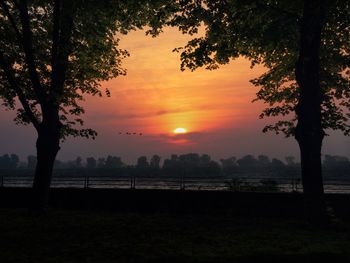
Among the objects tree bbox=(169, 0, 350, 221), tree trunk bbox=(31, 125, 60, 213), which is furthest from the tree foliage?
tree trunk bbox=(31, 125, 60, 213)

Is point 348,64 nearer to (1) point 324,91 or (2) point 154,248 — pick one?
(1) point 324,91

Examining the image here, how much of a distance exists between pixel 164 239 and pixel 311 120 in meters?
7.33

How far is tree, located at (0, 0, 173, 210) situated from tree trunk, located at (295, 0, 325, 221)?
6.34 meters

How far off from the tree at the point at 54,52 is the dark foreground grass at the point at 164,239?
3731mm

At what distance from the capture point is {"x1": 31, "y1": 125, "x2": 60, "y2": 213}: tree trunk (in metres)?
18.1

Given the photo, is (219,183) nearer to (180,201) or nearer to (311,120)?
(180,201)

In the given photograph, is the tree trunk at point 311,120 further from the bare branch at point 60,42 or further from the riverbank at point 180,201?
the bare branch at point 60,42

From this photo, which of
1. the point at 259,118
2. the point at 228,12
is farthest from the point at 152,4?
the point at 259,118

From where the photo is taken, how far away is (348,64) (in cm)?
1923

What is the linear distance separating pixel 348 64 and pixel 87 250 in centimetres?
1464

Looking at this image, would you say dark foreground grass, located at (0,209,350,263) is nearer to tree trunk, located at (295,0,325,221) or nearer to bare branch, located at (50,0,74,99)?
tree trunk, located at (295,0,325,221)

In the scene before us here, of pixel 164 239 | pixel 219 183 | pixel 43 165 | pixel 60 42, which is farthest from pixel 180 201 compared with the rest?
pixel 219 183

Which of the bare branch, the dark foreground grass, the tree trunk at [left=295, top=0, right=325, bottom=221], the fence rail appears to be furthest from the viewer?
the fence rail

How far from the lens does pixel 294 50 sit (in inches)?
749
